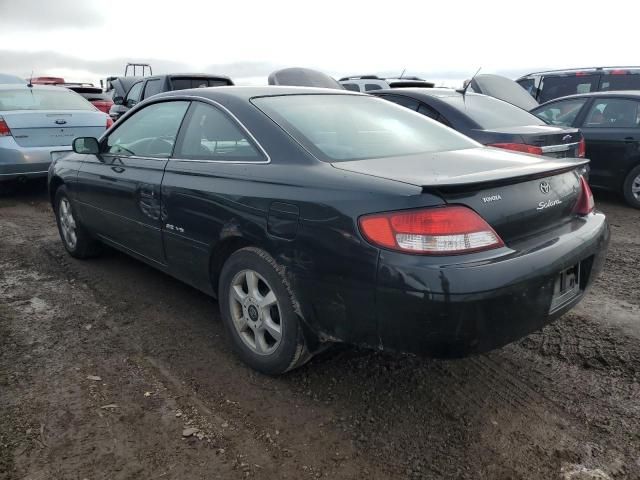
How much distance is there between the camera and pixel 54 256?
195 inches

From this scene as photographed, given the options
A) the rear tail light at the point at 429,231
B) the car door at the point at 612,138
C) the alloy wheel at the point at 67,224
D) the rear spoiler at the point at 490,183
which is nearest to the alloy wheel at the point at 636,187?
the car door at the point at 612,138

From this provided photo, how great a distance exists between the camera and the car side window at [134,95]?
10.5m

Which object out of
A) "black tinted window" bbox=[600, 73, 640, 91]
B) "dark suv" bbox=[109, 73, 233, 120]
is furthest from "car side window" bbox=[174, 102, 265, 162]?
"black tinted window" bbox=[600, 73, 640, 91]

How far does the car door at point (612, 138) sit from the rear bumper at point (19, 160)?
23.1 ft

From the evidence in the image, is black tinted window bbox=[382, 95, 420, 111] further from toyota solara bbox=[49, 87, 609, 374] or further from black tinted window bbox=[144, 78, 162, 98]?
black tinted window bbox=[144, 78, 162, 98]

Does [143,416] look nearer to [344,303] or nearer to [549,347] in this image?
[344,303]

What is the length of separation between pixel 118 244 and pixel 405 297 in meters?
2.67

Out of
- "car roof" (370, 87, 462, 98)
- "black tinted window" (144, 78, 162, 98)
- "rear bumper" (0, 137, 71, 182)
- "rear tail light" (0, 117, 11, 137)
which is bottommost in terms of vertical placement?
"rear bumper" (0, 137, 71, 182)

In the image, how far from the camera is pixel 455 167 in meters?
2.56

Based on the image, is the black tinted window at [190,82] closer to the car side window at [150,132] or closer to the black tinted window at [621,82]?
the car side window at [150,132]

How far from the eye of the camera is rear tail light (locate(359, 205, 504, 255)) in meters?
2.16

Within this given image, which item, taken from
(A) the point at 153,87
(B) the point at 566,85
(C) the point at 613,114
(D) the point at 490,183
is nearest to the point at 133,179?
(D) the point at 490,183

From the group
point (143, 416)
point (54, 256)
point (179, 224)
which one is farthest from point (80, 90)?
point (143, 416)

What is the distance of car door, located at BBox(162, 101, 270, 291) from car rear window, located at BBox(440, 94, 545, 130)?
3241mm
